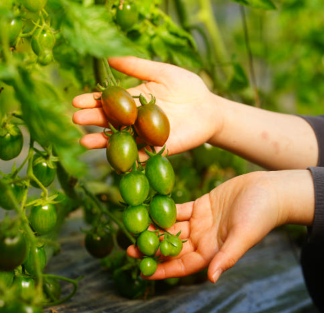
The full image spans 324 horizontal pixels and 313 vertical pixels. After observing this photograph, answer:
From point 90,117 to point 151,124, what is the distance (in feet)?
0.55

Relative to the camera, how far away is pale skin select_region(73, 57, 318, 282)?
2.64 feet

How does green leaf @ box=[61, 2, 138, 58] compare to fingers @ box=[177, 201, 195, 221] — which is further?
fingers @ box=[177, 201, 195, 221]

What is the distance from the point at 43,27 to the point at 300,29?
6.59ft

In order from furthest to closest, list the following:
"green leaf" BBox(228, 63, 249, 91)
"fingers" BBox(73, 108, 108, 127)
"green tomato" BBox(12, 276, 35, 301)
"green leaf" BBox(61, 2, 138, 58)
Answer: "green leaf" BBox(228, 63, 249, 91) → "fingers" BBox(73, 108, 108, 127) → "green tomato" BBox(12, 276, 35, 301) → "green leaf" BBox(61, 2, 138, 58)

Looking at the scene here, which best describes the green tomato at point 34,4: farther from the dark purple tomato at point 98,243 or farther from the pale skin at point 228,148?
the dark purple tomato at point 98,243

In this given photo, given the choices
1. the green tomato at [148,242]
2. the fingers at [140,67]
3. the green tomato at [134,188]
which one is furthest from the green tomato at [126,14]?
the green tomato at [148,242]

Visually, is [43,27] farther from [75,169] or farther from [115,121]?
[75,169]

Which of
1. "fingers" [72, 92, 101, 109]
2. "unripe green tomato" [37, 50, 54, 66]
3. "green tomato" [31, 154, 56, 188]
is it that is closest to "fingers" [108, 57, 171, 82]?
"fingers" [72, 92, 101, 109]

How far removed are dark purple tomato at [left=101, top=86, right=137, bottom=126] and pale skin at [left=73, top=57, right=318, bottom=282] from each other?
0.10 metres

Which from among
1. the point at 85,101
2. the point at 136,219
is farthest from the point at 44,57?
the point at 136,219

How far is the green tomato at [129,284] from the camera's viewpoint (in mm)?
1051

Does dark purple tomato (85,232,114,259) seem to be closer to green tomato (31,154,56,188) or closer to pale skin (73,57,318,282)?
pale skin (73,57,318,282)

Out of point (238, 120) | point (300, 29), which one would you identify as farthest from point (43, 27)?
point (300, 29)

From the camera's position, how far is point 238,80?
59.1 inches
